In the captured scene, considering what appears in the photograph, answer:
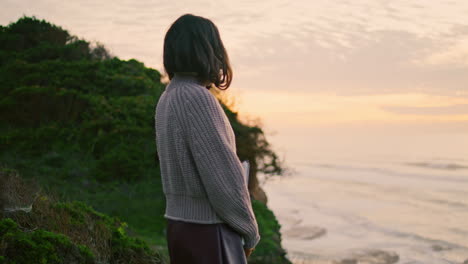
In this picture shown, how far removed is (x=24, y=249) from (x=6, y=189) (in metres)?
1.14

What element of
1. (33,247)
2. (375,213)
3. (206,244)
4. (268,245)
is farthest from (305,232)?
(206,244)

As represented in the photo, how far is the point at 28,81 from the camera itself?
44.3ft

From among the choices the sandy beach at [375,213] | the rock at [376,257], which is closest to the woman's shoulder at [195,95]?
the sandy beach at [375,213]

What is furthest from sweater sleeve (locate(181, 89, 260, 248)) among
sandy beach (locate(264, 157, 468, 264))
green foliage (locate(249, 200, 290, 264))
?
sandy beach (locate(264, 157, 468, 264))

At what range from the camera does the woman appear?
2.00 metres

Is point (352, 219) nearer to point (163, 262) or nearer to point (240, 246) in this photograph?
point (163, 262)

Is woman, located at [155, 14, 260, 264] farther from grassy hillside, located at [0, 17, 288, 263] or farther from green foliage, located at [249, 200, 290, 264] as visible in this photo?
green foliage, located at [249, 200, 290, 264]

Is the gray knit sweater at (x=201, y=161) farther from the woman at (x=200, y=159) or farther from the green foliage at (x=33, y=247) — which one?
the green foliage at (x=33, y=247)

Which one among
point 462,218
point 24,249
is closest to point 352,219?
point 462,218

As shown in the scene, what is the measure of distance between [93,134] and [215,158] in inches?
404

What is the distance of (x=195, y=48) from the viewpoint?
2.09m

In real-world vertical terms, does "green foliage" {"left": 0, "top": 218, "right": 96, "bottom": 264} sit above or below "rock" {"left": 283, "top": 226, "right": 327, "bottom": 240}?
above

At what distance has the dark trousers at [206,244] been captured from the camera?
2.04 meters

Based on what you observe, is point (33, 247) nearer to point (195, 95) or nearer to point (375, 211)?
point (195, 95)
